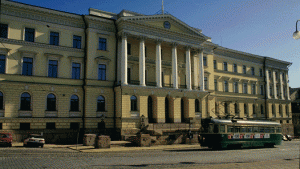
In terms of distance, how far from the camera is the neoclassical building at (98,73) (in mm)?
31766

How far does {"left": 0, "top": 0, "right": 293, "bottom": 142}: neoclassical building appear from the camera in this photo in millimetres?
31766

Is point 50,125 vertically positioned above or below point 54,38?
below

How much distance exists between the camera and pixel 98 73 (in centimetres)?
3684

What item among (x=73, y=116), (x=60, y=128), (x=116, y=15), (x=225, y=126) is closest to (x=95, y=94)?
(x=73, y=116)

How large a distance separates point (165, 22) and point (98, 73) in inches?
520

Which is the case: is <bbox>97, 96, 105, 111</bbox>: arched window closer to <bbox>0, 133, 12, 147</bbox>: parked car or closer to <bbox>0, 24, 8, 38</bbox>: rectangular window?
<bbox>0, 133, 12, 147</bbox>: parked car

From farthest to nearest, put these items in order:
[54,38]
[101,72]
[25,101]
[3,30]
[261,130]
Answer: [101,72] → [54,38] → [25,101] → [3,30] → [261,130]

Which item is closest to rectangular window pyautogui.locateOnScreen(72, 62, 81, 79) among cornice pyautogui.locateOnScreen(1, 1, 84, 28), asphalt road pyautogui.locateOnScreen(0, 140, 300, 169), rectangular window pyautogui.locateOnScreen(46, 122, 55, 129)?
cornice pyautogui.locateOnScreen(1, 1, 84, 28)

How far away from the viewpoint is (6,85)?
101 ft

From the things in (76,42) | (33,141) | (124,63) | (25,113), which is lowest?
(33,141)

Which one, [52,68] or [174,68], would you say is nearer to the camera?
[52,68]

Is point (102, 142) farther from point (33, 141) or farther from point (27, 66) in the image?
point (27, 66)

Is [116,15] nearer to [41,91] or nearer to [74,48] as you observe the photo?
[74,48]

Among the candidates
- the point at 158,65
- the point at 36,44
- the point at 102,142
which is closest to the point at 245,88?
the point at 158,65
